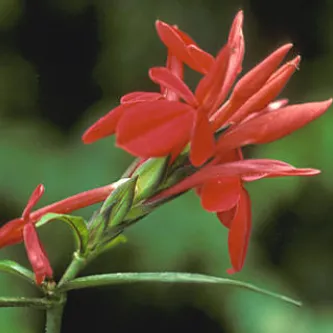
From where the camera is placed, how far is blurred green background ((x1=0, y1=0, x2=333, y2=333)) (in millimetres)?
1472

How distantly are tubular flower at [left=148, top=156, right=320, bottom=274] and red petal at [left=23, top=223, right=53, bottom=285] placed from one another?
0.10 metres

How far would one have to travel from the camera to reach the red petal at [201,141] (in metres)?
0.51

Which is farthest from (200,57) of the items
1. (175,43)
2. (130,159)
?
(130,159)

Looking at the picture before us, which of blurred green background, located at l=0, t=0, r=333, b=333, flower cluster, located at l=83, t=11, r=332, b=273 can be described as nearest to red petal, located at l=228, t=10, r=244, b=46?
flower cluster, located at l=83, t=11, r=332, b=273

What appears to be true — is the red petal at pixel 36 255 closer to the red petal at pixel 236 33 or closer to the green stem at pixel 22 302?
the green stem at pixel 22 302

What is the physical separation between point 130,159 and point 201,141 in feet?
3.34

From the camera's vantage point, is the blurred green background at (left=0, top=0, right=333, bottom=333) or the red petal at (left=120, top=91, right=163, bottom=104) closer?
the red petal at (left=120, top=91, right=163, bottom=104)

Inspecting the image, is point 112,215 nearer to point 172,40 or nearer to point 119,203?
point 119,203

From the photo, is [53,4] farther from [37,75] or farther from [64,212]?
[64,212]

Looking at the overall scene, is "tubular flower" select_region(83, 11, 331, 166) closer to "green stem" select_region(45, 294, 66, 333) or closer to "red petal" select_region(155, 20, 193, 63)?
"red petal" select_region(155, 20, 193, 63)

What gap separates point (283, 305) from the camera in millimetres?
1437

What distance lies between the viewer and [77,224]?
573mm

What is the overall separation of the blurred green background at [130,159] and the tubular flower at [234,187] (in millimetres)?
810

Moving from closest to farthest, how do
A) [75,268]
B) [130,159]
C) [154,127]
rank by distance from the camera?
[154,127] → [75,268] → [130,159]
